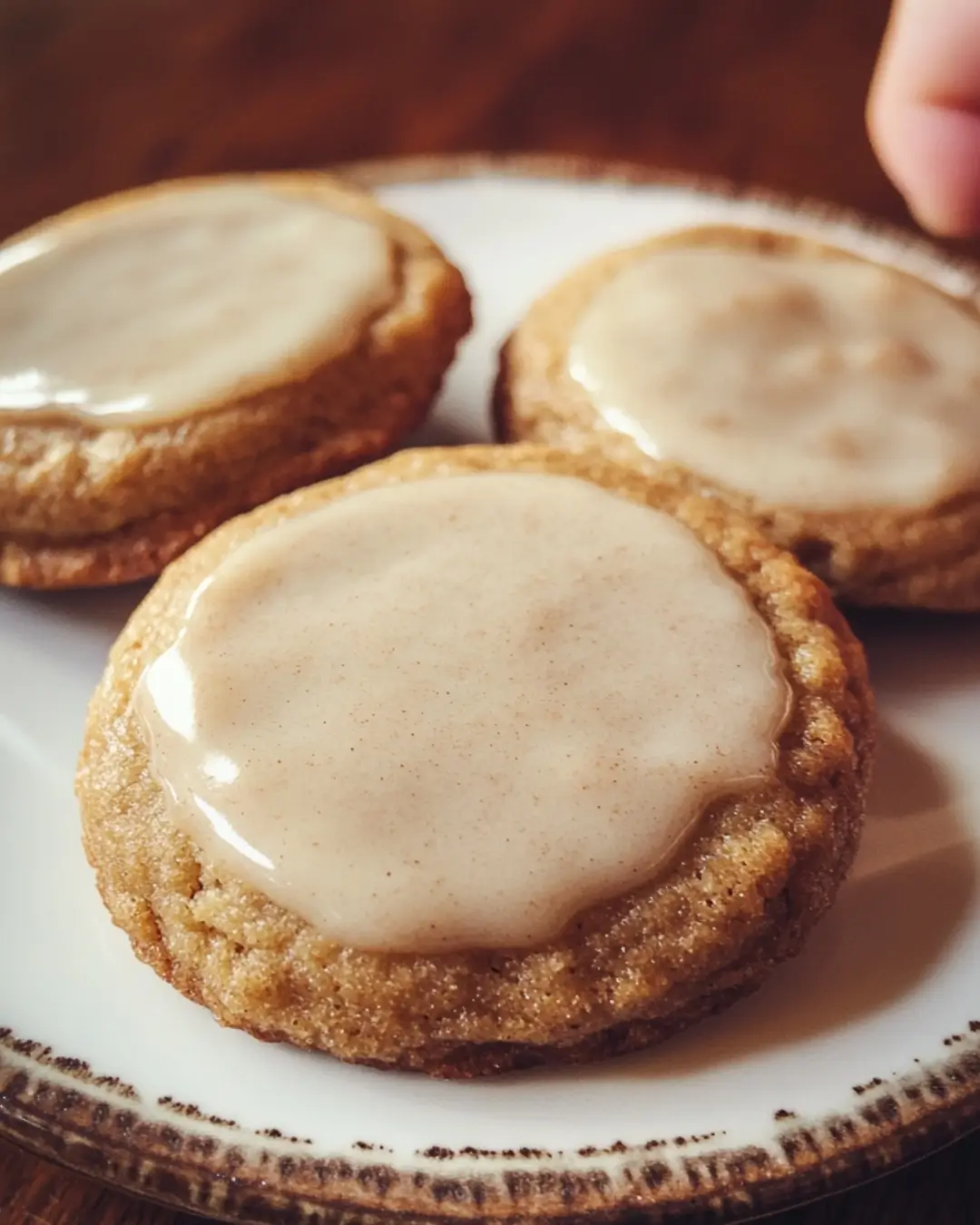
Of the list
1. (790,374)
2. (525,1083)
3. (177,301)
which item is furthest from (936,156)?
(525,1083)

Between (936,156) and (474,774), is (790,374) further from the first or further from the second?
(474,774)

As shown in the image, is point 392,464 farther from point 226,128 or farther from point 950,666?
point 226,128

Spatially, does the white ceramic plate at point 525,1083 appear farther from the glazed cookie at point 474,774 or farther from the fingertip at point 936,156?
the fingertip at point 936,156

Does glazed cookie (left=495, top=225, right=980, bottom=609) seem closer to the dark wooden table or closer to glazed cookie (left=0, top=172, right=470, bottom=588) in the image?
glazed cookie (left=0, top=172, right=470, bottom=588)

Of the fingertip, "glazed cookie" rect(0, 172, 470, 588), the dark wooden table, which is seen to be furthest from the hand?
"glazed cookie" rect(0, 172, 470, 588)

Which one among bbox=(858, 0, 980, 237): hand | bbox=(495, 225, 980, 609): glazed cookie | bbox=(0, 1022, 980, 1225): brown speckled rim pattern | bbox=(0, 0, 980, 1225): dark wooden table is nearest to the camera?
bbox=(0, 1022, 980, 1225): brown speckled rim pattern

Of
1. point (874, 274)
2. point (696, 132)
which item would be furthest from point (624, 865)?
point (696, 132)
